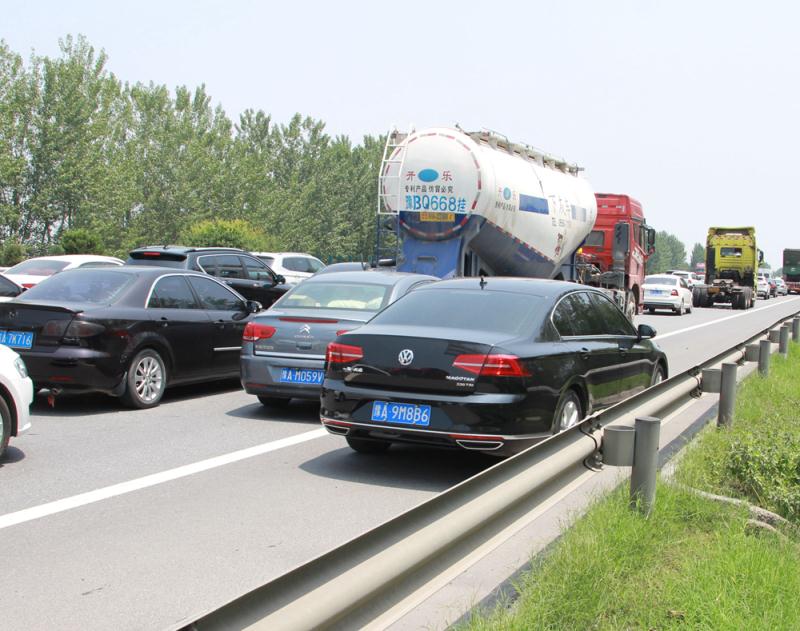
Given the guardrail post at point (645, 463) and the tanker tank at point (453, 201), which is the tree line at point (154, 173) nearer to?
the tanker tank at point (453, 201)

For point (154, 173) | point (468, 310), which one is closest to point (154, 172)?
point (154, 173)

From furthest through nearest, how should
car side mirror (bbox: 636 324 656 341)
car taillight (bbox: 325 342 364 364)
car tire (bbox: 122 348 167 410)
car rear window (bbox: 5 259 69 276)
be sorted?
car rear window (bbox: 5 259 69 276) → car tire (bbox: 122 348 167 410) → car side mirror (bbox: 636 324 656 341) → car taillight (bbox: 325 342 364 364)

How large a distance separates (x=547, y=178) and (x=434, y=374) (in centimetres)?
1453

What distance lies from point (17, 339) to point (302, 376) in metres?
2.98

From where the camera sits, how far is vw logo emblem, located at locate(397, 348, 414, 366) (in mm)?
6828

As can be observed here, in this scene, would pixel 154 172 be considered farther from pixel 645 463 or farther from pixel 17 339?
pixel 645 463

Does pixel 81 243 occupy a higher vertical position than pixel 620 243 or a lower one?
higher

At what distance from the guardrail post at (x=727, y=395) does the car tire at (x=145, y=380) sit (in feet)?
19.1

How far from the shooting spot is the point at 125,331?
9.99 m

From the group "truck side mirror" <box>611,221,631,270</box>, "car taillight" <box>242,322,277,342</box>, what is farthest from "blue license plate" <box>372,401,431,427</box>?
"truck side mirror" <box>611,221,631,270</box>

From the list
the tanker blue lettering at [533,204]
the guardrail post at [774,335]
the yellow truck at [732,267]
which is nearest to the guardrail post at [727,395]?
the guardrail post at [774,335]

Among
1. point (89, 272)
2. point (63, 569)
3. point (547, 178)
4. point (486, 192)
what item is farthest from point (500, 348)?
point (547, 178)

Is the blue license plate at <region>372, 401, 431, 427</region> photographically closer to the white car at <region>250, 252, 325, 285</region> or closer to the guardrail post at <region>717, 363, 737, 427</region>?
the guardrail post at <region>717, 363, 737, 427</region>

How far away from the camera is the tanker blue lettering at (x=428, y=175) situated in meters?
16.4
